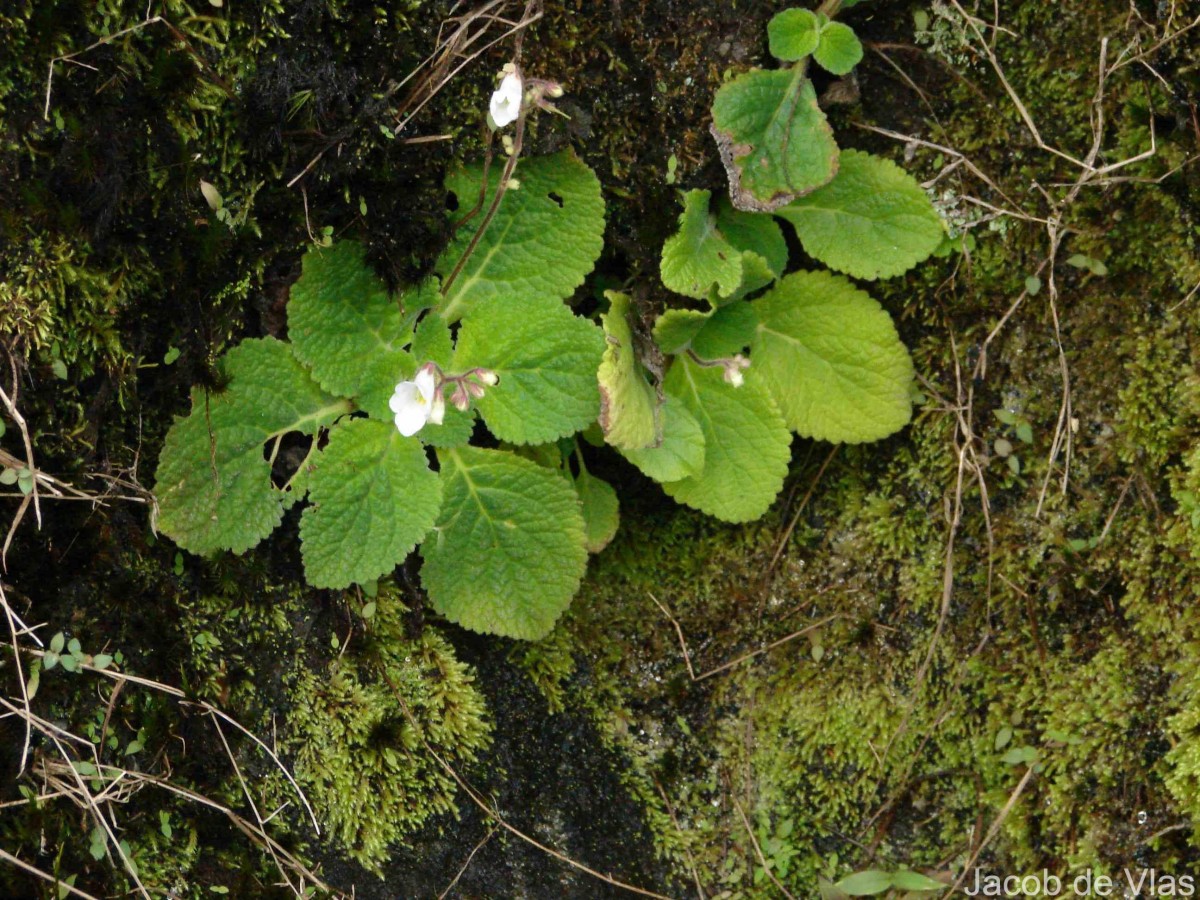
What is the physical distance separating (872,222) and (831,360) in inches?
13.8

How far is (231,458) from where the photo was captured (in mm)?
2287

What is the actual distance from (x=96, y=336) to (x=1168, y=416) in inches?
98.1

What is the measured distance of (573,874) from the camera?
2537mm

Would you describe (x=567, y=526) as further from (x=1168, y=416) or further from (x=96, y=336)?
(x=1168, y=416)

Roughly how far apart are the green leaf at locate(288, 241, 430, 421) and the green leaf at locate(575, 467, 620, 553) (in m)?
0.53

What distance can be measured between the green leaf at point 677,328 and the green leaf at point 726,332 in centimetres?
2

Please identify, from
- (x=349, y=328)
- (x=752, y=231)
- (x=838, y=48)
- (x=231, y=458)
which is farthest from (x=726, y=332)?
(x=231, y=458)

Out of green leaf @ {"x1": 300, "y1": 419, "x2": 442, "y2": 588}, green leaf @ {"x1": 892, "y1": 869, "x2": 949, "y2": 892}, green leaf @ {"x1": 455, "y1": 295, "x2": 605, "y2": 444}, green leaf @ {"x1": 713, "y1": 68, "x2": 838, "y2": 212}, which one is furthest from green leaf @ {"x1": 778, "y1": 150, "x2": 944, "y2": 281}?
green leaf @ {"x1": 892, "y1": 869, "x2": 949, "y2": 892}

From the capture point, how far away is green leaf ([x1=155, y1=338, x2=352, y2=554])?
226cm

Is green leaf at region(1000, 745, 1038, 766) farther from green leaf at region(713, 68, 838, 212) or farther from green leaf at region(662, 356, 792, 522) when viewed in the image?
green leaf at region(713, 68, 838, 212)

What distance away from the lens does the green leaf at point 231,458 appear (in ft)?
7.41

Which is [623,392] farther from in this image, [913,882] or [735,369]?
[913,882]

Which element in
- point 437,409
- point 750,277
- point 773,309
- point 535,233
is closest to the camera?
point 437,409

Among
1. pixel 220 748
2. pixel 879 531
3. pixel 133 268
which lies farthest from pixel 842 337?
pixel 220 748
